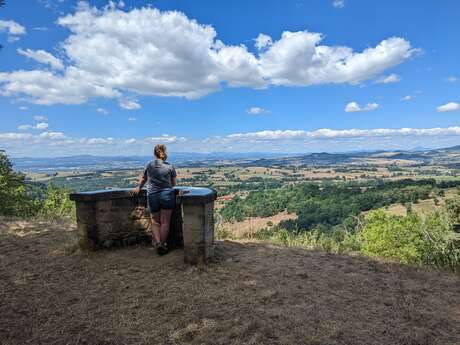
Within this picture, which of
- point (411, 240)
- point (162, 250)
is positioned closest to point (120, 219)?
point (162, 250)

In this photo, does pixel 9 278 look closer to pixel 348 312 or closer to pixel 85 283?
pixel 85 283

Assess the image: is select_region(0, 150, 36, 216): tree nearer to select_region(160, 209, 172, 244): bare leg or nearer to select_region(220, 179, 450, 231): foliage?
select_region(160, 209, 172, 244): bare leg

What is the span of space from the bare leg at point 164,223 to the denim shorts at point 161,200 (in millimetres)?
89

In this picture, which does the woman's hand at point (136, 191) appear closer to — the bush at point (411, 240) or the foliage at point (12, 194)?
the bush at point (411, 240)

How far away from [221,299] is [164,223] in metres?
2.09

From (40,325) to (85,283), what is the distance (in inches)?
45.9

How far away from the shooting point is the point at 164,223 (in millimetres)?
6043

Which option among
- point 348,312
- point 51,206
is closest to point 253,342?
point 348,312

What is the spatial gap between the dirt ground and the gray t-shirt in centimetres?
115

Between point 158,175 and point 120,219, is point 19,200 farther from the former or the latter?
point 158,175

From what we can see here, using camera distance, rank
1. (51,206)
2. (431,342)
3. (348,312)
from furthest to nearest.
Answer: (51,206)
(348,312)
(431,342)

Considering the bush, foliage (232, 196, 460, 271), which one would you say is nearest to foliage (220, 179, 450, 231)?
foliage (232, 196, 460, 271)

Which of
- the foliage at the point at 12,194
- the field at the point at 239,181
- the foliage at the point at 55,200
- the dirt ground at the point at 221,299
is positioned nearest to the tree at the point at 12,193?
the foliage at the point at 12,194

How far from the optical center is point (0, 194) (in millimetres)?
14562
